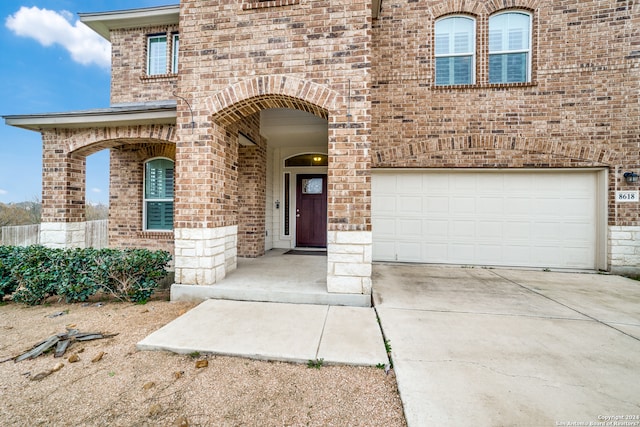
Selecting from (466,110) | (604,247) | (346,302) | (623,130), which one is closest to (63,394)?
(346,302)

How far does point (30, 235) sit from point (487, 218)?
1402 cm

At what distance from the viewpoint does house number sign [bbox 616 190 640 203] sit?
5.17m

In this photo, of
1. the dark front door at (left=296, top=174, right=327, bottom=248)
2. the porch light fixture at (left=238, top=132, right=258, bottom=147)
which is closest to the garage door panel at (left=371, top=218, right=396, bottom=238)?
the dark front door at (left=296, top=174, right=327, bottom=248)

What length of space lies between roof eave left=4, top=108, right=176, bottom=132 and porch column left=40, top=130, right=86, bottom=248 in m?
0.26

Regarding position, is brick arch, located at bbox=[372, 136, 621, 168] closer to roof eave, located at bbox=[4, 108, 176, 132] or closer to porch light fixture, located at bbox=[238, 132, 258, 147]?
porch light fixture, located at bbox=[238, 132, 258, 147]

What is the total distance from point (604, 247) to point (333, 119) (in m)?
6.16

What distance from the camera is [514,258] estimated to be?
224 inches

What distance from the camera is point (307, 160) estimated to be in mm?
7398

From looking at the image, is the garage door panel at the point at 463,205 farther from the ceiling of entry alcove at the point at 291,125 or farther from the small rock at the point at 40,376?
the small rock at the point at 40,376

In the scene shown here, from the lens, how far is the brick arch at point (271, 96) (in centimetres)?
355

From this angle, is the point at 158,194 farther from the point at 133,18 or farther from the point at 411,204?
the point at 411,204

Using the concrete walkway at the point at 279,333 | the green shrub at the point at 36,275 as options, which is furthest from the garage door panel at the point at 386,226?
the green shrub at the point at 36,275

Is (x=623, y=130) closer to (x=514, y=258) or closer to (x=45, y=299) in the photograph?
(x=514, y=258)

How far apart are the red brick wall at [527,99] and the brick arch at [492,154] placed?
0.02 meters
